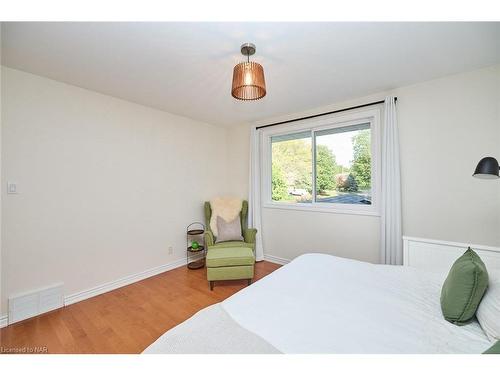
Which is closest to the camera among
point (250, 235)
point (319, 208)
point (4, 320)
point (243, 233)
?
point (4, 320)

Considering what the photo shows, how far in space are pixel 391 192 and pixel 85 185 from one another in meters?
3.41

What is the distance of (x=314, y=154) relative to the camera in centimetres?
315

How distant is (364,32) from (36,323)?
359 cm

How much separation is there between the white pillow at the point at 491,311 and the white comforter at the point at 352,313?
0.04 meters

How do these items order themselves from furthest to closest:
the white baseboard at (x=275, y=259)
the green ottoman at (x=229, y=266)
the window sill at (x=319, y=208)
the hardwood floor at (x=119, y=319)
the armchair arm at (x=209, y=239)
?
the white baseboard at (x=275, y=259) → the armchair arm at (x=209, y=239) → the window sill at (x=319, y=208) → the green ottoman at (x=229, y=266) → the hardwood floor at (x=119, y=319)

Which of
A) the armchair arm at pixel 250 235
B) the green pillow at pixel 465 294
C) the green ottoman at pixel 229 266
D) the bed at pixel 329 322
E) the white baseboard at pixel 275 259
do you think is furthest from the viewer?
the white baseboard at pixel 275 259

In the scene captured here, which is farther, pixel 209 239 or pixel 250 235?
pixel 250 235

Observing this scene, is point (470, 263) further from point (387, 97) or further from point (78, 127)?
point (78, 127)

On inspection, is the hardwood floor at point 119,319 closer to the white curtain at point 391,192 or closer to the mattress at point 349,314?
the mattress at point 349,314

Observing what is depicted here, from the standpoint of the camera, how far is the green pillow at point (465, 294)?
1.00m

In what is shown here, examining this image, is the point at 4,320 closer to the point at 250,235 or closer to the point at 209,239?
the point at 209,239

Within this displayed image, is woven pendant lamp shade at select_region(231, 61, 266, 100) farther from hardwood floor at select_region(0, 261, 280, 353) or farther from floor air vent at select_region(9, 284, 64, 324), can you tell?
floor air vent at select_region(9, 284, 64, 324)

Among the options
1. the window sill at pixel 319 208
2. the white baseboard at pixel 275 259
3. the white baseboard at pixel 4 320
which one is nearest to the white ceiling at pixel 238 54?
the window sill at pixel 319 208

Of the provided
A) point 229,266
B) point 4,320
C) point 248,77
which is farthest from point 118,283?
point 248,77
